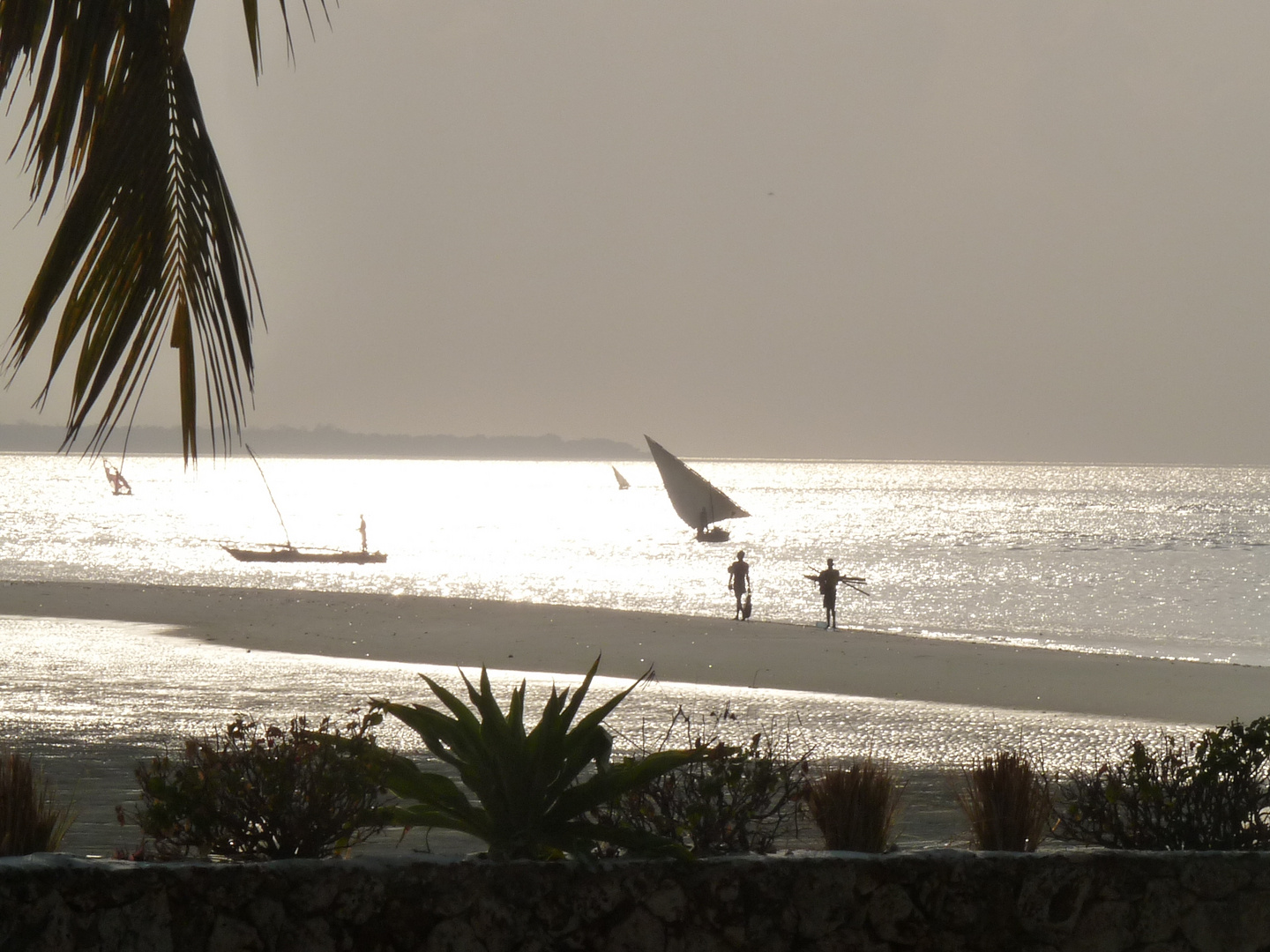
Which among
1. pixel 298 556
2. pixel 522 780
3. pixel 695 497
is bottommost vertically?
pixel 522 780

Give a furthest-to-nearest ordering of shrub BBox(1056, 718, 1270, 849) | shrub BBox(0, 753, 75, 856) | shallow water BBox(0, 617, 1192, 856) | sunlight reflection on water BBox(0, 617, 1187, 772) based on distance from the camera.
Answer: sunlight reflection on water BBox(0, 617, 1187, 772)
shallow water BBox(0, 617, 1192, 856)
shrub BBox(1056, 718, 1270, 849)
shrub BBox(0, 753, 75, 856)

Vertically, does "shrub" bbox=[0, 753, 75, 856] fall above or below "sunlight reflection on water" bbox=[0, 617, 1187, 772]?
above

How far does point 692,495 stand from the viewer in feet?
293

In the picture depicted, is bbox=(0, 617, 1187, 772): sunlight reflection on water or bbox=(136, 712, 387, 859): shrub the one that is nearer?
bbox=(136, 712, 387, 859): shrub

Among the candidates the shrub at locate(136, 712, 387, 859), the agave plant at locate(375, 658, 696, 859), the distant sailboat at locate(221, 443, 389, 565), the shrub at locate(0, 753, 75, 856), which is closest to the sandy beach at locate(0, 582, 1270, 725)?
the agave plant at locate(375, 658, 696, 859)

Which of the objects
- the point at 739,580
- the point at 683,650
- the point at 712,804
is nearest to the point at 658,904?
the point at 712,804

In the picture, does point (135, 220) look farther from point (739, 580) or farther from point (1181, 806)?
point (739, 580)

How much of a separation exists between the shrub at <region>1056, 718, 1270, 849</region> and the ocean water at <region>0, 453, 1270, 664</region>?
4.60m

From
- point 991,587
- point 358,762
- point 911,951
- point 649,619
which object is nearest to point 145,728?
point 358,762

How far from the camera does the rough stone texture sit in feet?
14.8

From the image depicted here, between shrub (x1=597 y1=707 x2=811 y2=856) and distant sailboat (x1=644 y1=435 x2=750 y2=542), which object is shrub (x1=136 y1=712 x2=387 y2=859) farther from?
distant sailboat (x1=644 y1=435 x2=750 y2=542)

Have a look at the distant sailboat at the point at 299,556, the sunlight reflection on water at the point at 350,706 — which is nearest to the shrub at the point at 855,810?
the sunlight reflection on water at the point at 350,706

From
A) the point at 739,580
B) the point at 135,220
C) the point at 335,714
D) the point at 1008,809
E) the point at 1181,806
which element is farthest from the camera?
the point at 739,580

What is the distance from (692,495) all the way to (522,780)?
84.3 metres
